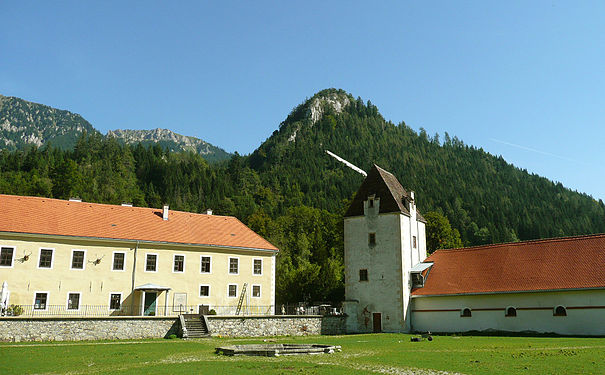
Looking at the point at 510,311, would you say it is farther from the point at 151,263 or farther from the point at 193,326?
the point at 151,263

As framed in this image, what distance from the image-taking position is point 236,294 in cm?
4066

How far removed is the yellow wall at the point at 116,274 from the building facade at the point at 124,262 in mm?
62

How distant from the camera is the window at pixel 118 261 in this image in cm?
3628

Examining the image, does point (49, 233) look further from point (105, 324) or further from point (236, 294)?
point (236, 294)

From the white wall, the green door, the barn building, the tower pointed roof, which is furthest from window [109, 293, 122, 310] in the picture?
the white wall

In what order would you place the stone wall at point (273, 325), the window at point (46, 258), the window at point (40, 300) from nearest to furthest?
the stone wall at point (273, 325) < the window at point (40, 300) < the window at point (46, 258)

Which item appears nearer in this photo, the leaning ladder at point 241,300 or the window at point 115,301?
the window at point 115,301

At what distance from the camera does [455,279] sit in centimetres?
3822

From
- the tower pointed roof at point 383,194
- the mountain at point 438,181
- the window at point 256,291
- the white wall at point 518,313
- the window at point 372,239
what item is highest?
the mountain at point 438,181

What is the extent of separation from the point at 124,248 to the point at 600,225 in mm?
148993

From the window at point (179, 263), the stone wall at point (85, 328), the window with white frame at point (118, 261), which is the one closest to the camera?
the stone wall at point (85, 328)

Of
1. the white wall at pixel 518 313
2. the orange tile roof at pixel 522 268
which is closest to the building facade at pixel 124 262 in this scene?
the white wall at pixel 518 313

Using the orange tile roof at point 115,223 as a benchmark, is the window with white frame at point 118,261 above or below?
below

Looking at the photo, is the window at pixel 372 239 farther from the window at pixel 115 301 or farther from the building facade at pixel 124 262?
the window at pixel 115 301
